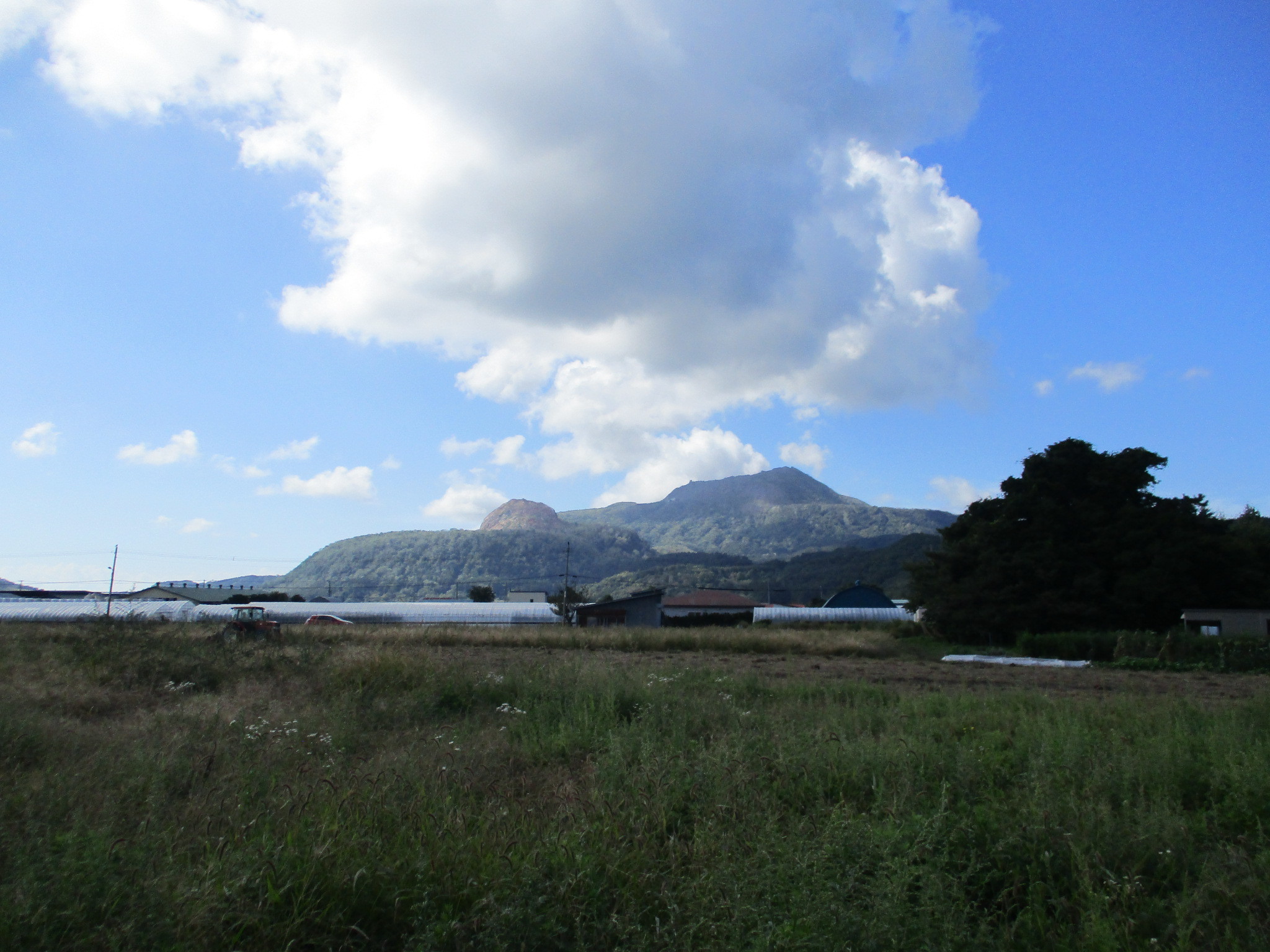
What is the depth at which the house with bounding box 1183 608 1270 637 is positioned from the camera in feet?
92.6

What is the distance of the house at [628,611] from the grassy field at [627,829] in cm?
5225

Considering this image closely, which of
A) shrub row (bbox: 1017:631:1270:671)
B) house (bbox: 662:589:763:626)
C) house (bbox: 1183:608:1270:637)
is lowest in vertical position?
house (bbox: 662:589:763:626)

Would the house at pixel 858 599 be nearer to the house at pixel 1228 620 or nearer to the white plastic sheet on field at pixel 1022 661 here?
the house at pixel 1228 620

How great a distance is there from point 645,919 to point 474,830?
1.27 meters

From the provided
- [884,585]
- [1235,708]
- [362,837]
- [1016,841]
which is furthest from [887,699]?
[884,585]

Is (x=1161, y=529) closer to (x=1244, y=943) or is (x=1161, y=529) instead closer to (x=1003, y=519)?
(x=1003, y=519)

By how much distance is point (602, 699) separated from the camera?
31.7 ft

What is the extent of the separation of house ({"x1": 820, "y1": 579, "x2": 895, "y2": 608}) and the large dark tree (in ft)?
77.3

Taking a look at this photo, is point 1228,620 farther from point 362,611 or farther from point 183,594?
point 183,594

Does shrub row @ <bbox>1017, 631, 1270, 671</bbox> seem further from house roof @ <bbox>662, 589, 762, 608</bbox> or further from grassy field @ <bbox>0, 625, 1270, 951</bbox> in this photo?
house roof @ <bbox>662, 589, 762, 608</bbox>

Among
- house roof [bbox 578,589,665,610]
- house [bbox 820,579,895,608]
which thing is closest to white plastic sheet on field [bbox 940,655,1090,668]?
house roof [bbox 578,589,665,610]

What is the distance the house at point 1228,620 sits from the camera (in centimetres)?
2823

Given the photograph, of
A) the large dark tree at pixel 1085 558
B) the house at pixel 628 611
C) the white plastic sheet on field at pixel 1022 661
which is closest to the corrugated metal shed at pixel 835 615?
the house at pixel 628 611

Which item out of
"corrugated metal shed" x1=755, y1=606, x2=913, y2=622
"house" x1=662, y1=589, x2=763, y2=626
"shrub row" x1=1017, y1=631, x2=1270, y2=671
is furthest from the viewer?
"house" x1=662, y1=589, x2=763, y2=626
